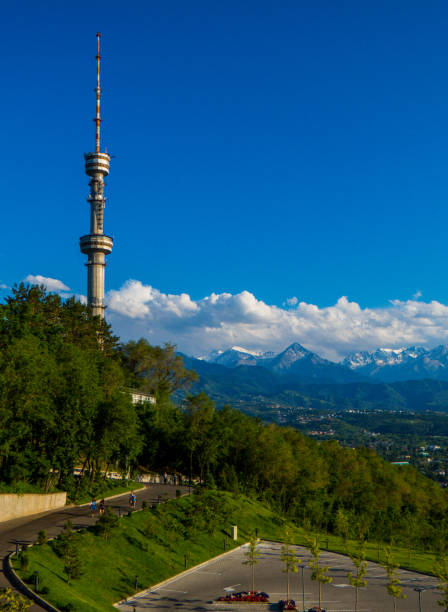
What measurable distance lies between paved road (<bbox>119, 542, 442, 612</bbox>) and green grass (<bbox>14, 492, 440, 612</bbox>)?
1605mm

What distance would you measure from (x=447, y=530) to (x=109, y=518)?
7060 centimetres

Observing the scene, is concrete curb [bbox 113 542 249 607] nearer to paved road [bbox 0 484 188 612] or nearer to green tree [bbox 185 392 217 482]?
paved road [bbox 0 484 188 612]

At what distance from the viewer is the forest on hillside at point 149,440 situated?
53.6 metres

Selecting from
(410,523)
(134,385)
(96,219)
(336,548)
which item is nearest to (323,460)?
(410,523)

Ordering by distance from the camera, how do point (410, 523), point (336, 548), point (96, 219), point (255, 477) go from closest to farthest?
point (336, 548) < point (255, 477) < point (410, 523) < point (96, 219)

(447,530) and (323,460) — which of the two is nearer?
(447,530)

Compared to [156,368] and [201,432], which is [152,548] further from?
[156,368]

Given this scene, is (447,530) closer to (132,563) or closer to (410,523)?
(410,523)

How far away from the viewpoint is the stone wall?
4703 cm

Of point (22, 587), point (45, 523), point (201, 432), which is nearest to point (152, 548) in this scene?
point (45, 523)

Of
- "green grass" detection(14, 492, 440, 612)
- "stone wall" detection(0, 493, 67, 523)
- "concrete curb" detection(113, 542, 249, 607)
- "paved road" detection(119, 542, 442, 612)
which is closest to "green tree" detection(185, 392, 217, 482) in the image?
"green grass" detection(14, 492, 440, 612)

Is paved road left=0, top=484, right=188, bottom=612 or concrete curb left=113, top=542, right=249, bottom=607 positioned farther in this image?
paved road left=0, top=484, right=188, bottom=612

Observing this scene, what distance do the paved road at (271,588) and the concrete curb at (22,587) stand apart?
24.8 ft

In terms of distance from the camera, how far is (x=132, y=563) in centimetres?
4391
